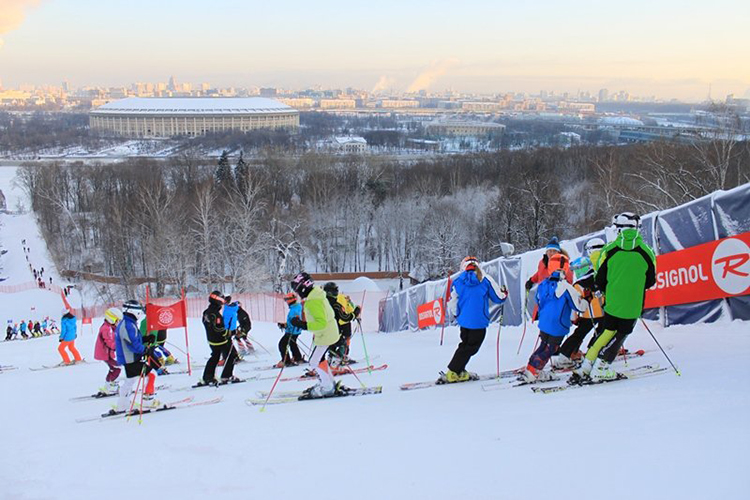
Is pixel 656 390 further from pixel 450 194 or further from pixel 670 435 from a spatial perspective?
pixel 450 194

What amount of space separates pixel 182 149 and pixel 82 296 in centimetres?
8981

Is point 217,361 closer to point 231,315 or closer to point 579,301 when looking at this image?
point 231,315

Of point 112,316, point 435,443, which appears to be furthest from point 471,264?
point 112,316

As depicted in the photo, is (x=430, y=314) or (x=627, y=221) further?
(x=430, y=314)

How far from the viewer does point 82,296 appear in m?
38.6

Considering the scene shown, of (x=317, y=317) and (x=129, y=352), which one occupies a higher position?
(x=317, y=317)

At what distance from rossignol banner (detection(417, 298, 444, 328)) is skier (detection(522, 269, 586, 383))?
312 inches

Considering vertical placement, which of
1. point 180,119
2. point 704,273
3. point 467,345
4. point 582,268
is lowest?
point 467,345

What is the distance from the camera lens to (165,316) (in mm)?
10391

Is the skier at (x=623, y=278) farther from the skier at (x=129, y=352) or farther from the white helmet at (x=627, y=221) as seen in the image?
the skier at (x=129, y=352)

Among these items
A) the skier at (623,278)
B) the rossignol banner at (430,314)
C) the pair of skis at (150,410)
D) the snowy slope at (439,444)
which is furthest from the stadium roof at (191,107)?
the skier at (623,278)

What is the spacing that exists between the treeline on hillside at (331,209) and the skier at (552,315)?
25873mm

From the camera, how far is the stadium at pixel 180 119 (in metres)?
168

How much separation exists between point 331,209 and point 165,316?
40172 mm
